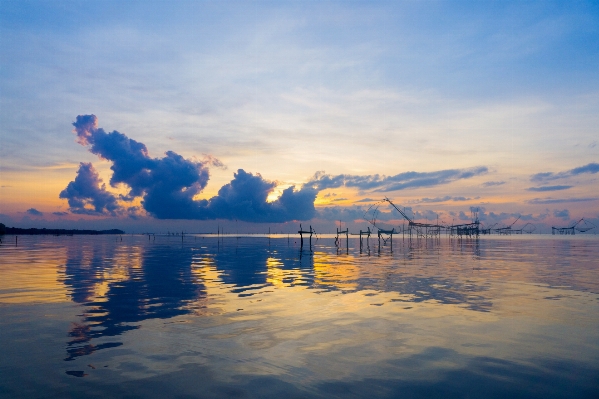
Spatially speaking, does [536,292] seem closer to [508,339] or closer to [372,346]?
[508,339]

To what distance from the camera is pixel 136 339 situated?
48.4 ft

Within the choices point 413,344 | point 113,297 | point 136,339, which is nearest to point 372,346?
point 413,344

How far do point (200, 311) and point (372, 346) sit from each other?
30.8 ft

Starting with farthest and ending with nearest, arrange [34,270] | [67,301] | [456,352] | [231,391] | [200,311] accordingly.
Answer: [34,270]
[67,301]
[200,311]
[456,352]
[231,391]

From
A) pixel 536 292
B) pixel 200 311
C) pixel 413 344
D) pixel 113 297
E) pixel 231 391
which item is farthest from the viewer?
pixel 536 292

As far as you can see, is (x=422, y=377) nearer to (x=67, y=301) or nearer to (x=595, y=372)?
(x=595, y=372)

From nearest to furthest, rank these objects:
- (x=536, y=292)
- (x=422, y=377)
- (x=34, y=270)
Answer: (x=422, y=377), (x=536, y=292), (x=34, y=270)

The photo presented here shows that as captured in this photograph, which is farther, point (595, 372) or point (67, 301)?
point (67, 301)

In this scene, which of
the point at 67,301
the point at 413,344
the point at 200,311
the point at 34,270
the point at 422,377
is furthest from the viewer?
the point at 34,270

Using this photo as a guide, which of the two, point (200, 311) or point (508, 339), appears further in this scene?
point (200, 311)

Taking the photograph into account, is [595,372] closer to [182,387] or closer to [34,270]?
[182,387]

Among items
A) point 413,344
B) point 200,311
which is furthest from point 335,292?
point 413,344

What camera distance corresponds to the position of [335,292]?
25.8 m

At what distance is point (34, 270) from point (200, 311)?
2789cm
